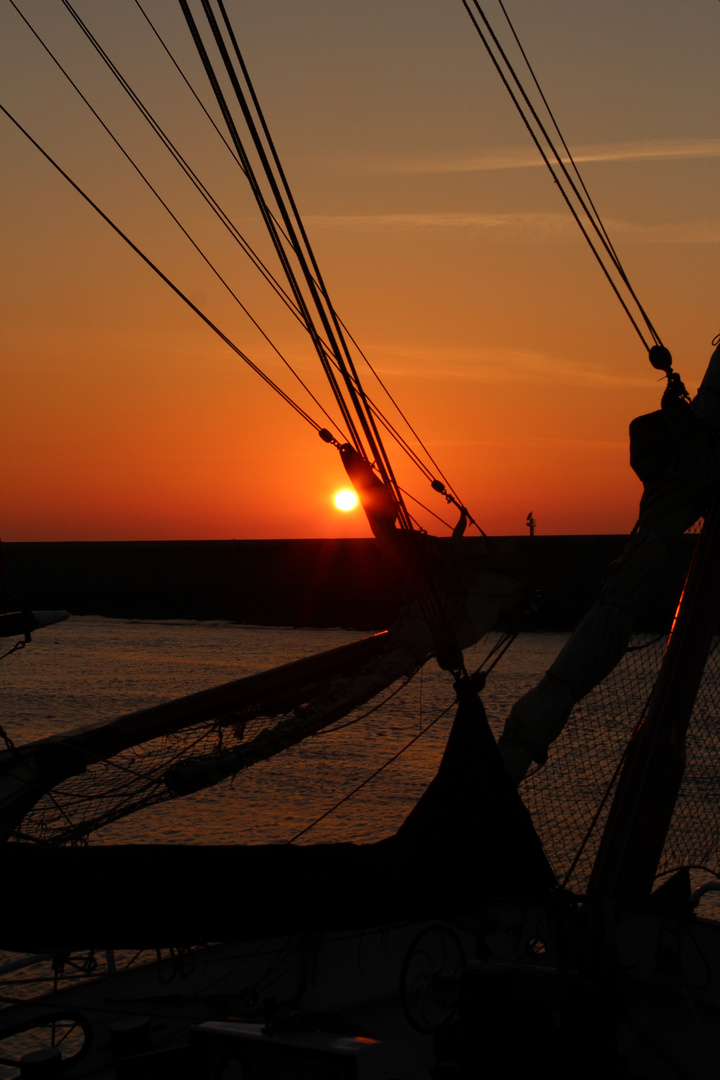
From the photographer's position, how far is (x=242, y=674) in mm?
38438

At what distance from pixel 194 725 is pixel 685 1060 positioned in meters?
4.07

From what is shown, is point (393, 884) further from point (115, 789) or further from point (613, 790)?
point (613, 790)

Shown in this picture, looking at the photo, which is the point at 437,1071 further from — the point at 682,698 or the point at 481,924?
the point at 682,698

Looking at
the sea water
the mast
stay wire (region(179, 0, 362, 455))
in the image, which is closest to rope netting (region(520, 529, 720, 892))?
the mast

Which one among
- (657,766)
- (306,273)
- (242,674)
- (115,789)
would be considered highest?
(306,273)

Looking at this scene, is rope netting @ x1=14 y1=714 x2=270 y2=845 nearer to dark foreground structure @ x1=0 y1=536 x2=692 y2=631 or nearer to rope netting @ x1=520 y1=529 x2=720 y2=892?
rope netting @ x1=520 y1=529 x2=720 y2=892

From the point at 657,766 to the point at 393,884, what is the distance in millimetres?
3703

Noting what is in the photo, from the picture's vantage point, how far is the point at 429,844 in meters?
5.01

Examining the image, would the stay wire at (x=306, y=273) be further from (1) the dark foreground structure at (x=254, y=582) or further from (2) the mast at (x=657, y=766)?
(1) the dark foreground structure at (x=254, y=582)

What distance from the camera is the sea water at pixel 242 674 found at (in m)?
18.3

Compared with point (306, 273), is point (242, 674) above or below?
below

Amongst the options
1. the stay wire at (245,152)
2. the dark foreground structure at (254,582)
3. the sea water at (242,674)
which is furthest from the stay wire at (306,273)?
the dark foreground structure at (254,582)

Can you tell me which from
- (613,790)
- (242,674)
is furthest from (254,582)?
(613,790)

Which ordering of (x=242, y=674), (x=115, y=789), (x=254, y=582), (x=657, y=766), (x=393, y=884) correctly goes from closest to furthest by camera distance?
(x=393, y=884)
(x=115, y=789)
(x=657, y=766)
(x=242, y=674)
(x=254, y=582)
